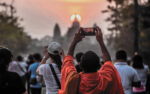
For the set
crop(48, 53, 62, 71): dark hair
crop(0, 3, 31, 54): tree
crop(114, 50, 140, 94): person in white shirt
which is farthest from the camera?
crop(0, 3, 31, 54): tree

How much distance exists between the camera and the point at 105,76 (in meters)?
3.63

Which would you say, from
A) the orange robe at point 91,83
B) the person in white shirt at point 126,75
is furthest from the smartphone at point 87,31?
the person in white shirt at point 126,75

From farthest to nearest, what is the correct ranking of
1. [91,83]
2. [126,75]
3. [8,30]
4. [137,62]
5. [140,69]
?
[8,30] → [140,69] → [137,62] → [126,75] → [91,83]

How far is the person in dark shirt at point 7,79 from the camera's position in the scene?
3.77 metres

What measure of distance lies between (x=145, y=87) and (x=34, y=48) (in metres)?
145

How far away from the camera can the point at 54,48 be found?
17.7ft

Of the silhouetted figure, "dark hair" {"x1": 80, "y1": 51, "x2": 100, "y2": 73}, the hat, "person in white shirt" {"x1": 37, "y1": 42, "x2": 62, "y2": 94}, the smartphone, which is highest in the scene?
the smartphone

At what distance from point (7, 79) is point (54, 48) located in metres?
1.72

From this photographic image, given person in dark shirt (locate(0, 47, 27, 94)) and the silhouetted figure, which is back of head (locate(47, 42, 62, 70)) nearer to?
person in dark shirt (locate(0, 47, 27, 94))

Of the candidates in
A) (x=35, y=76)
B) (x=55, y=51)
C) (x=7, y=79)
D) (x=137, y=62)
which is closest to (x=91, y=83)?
(x=7, y=79)

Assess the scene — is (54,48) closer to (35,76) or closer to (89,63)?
(89,63)

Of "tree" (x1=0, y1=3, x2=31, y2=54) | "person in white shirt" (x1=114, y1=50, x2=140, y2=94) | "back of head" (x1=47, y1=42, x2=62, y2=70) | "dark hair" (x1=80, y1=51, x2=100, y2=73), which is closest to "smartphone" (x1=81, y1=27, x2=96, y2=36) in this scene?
"dark hair" (x1=80, y1=51, x2=100, y2=73)

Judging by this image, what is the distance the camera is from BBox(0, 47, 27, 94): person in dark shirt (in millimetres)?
3768

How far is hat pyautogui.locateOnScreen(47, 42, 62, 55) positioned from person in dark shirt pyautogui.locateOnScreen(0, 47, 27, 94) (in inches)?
61.3
